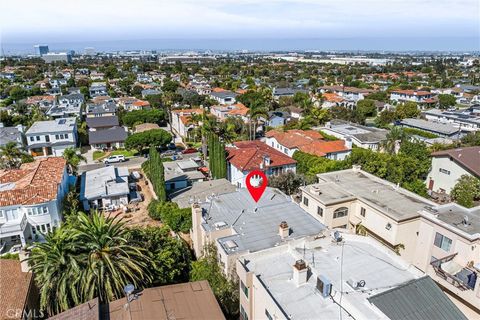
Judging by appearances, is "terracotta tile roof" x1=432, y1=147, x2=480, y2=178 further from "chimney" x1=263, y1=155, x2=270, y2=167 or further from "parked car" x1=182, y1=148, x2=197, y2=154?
"parked car" x1=182, y1=148, x2=197, y2=154

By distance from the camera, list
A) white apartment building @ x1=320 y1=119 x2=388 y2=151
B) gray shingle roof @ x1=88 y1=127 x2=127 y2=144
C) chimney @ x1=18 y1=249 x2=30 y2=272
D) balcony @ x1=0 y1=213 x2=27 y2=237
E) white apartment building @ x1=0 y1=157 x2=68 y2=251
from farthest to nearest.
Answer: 1. gray shingle roof @ x1=88 y1=127 x2=127 y2=144
2. white apartment building @ x1=320 y1=119 x2=388 y2=151
3. white apartment building @ x1=0 y1=157 x2=68 y2=251
4. balcony @ x1=0 y1=213 x2=27 y2=237
5. chimney @ x1=18 y1=249 x2=30 y2=272

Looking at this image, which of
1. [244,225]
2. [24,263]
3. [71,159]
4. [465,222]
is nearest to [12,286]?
[24,263]

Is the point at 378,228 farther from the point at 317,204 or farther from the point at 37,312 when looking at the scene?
the point at 37,312

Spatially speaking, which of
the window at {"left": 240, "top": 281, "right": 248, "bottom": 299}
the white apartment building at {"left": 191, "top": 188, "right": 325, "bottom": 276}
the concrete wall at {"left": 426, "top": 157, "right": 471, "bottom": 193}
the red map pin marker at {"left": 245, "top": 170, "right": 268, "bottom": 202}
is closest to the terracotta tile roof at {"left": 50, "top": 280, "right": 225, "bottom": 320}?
the window at {"left": 240, "top": 281, "right": 248, "bottom": 299}

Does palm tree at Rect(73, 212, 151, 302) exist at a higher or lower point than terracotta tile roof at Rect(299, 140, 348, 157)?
higher

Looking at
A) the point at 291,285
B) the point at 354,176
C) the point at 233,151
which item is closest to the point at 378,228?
the point at 354,176

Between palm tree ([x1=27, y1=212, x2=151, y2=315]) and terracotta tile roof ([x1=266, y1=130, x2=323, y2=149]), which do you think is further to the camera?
terracotta tile roof ([x1=266, y1=130, x2=323, y2=149])

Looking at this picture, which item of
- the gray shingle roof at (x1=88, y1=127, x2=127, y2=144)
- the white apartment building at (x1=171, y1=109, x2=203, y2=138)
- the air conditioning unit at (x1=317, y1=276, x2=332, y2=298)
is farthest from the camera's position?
the white apartment building at (x1=171, y1=109, x2=203, y2=138)
